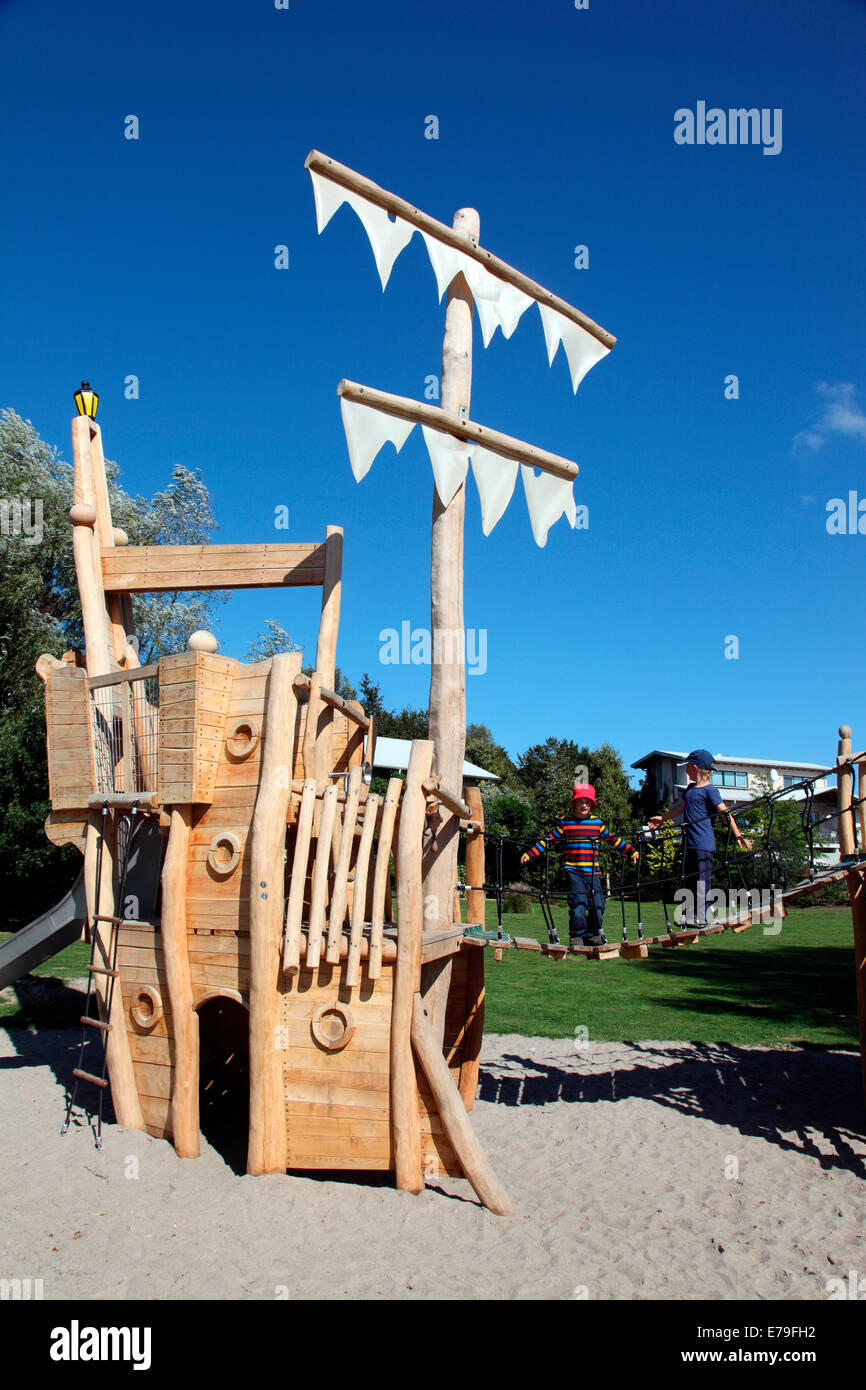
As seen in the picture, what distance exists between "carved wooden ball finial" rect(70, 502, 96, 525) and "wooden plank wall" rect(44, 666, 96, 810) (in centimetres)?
168

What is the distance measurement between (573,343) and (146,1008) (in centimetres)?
732

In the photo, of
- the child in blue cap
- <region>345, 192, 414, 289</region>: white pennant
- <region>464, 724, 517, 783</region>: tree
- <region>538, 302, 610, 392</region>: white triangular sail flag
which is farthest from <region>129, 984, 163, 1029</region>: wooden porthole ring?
<region>464, 724, 517, 783</region>: tree

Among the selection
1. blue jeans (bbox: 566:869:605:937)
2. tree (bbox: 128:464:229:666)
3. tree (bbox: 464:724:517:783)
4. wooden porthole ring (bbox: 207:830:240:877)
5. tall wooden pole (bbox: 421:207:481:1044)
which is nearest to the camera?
wooden porthole ring (bbox: 207:830:240:877)

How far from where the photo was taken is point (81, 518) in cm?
877

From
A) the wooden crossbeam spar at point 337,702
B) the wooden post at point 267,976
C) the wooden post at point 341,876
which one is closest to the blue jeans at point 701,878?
the wooden post at point 341,876

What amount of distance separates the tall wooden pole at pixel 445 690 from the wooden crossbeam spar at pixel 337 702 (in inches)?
38.2

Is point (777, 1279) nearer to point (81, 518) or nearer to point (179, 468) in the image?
point (81, 518)

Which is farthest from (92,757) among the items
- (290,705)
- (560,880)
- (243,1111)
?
(560,880)

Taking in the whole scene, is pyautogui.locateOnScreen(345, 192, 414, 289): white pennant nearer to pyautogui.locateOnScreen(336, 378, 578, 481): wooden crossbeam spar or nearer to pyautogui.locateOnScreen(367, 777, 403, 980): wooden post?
pyautogui.locateOnScreen(336, 378, 578, 481): wooden crossbeam spar

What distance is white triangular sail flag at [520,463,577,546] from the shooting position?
7.90 meters

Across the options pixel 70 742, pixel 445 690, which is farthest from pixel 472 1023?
pixel 70 742

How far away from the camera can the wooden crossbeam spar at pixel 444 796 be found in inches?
266

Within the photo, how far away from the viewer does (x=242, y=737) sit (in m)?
7.01
